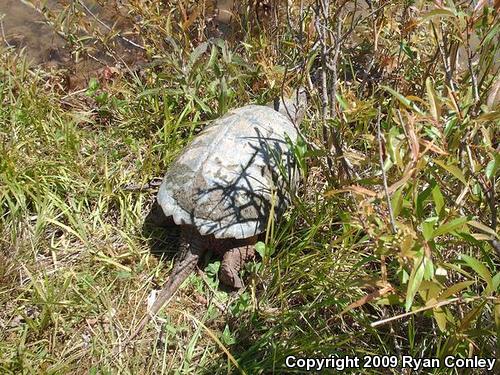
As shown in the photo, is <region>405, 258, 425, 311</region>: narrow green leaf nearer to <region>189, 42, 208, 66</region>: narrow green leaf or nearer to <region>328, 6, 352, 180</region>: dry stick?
<region>328, 6, 352, 180</region>: dry stick

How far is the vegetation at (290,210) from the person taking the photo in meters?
1.66

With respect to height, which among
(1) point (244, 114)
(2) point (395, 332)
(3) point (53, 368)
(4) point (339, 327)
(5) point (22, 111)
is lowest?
(3) point (53, 368)

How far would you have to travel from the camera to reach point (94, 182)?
3041 millimetres

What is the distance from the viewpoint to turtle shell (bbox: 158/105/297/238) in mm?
2539

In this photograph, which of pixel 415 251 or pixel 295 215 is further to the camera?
pixel 295 215

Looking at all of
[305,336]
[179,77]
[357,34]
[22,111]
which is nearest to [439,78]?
[357,34]

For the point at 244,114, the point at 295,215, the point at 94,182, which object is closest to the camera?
the point at 295,215

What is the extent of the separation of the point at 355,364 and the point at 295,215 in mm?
775

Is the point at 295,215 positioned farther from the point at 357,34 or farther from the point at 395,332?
the point at 357,34

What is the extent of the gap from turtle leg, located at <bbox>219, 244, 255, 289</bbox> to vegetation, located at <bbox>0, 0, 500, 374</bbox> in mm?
62

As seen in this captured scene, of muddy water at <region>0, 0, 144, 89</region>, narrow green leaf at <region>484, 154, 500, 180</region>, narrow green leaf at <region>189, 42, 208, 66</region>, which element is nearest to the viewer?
narrow green leaf at <region>484, 154, 500, 180</region>

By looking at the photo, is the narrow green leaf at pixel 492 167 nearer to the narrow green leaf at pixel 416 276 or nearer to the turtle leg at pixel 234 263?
the narrow green leaf at pixel 416 276

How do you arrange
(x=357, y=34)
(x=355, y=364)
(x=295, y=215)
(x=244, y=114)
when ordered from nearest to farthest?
(x=355, y=364)
(x=295, y=215)
(x=244, y=114)
(x=357, y=34)

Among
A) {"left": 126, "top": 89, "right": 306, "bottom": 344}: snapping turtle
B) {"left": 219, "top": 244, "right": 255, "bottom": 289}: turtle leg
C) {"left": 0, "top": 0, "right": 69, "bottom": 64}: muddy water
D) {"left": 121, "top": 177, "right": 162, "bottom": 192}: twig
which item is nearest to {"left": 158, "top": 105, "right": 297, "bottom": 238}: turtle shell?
{"left": 126, "top": 89, "right": 306, "bottom": 344}: snapping turtle
